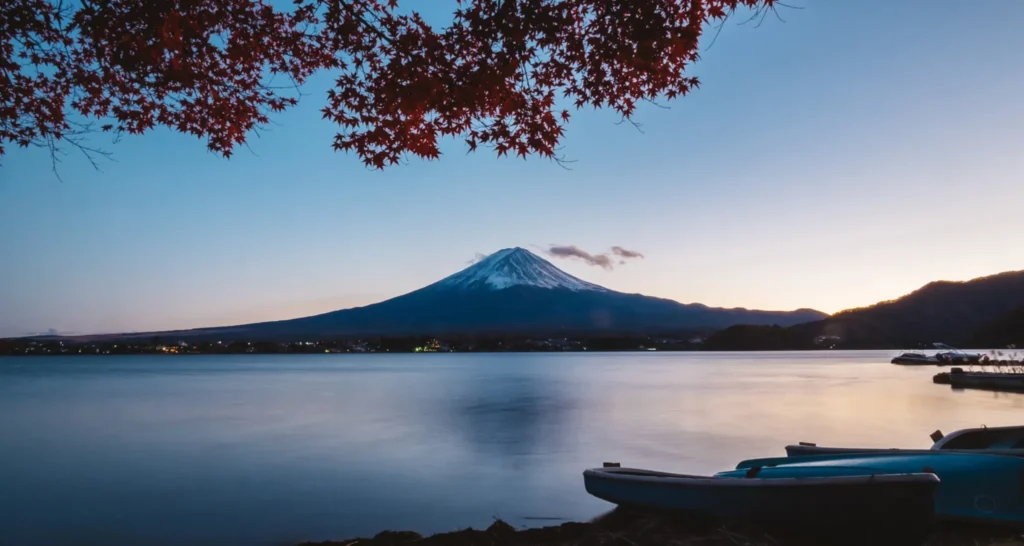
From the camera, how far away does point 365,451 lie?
56.3 ft

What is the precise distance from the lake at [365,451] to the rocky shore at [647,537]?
2.36 meters

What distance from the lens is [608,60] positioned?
5.97 meters

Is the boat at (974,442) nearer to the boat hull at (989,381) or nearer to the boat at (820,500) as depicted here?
the boat at (820,500)

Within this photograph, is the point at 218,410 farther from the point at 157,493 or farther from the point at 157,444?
the point at 157,493

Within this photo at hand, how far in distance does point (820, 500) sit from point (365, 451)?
13038 mm

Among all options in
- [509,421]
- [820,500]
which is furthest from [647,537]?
[509,421]

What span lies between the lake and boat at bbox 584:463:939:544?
111 inches

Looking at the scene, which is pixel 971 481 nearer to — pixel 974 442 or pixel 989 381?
pixel 974 442

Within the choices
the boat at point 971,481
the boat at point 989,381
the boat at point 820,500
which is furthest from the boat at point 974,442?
the boat at point 989,381

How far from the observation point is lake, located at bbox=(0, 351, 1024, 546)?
386 inches

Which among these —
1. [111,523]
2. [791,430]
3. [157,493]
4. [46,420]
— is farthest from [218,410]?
[791,430]

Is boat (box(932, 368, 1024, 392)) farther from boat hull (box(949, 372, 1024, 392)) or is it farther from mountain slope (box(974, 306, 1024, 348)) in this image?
mountain slope (box(974, 306, 1024, 348))

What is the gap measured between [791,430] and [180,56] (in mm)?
19752

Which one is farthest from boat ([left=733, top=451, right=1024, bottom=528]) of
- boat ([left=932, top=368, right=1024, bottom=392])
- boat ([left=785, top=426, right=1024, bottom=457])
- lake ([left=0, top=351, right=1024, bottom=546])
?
boat ([left=932, top=368, right=1024, bottom=392])
